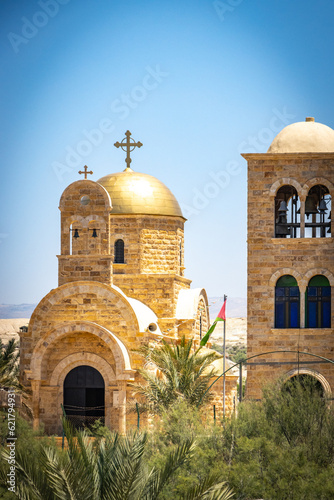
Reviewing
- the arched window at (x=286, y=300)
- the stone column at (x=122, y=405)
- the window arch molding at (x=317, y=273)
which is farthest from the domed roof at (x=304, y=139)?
the stone column at (x=122, y=405)

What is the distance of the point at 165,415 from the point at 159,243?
1308 cm

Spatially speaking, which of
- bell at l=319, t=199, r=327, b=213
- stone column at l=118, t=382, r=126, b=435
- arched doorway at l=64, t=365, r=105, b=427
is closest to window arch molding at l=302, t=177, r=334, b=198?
bell at l=319, t=199, r=327, b=213

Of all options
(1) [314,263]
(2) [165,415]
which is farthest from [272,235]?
(2) [165,415]

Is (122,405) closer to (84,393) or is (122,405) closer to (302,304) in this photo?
(84,393)

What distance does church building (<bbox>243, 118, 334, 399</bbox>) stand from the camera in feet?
107

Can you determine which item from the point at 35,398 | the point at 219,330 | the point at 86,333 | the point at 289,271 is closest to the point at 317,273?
the point at 289,271

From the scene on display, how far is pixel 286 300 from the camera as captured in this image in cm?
3303

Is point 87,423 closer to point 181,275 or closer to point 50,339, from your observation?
point 50,339

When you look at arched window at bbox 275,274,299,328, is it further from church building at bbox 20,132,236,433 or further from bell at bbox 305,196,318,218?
church building at bbox 20,132,236,433

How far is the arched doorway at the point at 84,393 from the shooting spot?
1411 inches

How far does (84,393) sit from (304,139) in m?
11.8

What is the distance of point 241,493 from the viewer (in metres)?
22.8

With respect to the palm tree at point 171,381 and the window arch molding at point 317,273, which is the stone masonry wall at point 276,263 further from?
the palm tree at point 171,381

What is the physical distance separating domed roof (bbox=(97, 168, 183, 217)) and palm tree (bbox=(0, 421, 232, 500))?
19.6m
